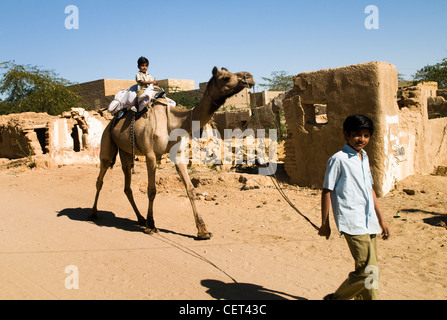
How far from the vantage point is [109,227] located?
6.96 m

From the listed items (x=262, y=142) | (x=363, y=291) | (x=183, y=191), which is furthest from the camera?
(x=262, y=142)

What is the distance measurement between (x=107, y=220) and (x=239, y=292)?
418 centimetres

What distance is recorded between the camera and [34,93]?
2514 centimetres

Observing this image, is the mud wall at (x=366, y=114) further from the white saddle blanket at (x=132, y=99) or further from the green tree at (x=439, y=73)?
the green tree at (x=439, y=73)

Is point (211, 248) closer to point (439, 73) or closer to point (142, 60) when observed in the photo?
point (142, 60)

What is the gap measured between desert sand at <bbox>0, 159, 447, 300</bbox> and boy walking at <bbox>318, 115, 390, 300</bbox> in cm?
81

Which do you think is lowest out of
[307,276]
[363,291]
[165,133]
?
[307,276]

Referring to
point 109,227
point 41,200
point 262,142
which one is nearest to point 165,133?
point 109,227

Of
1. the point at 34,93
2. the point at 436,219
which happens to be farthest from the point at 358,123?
the point at 34,93

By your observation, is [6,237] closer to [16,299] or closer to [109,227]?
[109,227]

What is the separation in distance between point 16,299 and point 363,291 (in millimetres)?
3194

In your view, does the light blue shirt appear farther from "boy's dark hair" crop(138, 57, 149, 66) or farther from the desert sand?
"boy's dark hair" crop(138, 57, 149, 66)

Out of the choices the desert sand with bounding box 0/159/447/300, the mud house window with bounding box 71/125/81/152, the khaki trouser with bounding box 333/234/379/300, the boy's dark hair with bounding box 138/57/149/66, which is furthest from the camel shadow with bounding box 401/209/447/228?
the mud house window with bounding box 71/125/81/152

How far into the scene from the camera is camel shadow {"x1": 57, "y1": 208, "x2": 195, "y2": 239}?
6983 millimetres
